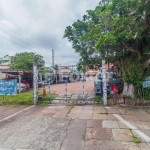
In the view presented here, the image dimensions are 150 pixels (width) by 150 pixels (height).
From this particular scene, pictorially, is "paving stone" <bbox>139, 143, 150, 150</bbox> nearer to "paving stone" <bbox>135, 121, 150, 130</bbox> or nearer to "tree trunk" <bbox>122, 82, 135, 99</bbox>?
"paving stone" <bbox>135, 121, 150, 130</bbox>

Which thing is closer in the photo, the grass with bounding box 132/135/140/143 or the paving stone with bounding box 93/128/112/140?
the grass with bounding box 132/135/140/143

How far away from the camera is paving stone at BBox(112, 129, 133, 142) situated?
371cm

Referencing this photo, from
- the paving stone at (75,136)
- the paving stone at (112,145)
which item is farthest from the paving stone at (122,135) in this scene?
the paving stone at (75,136)

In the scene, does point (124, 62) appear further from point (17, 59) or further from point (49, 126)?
point (17, 59)

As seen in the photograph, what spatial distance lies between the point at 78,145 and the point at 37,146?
0.98 m

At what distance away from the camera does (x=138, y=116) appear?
5703mm

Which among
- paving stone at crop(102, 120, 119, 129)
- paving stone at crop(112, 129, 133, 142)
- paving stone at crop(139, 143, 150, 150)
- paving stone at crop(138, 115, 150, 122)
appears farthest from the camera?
paving stone at crop(138, 115, 150, 122)

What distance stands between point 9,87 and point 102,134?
267 inches

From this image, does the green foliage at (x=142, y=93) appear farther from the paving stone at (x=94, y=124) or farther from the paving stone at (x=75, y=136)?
the paving stone at (x=75, y=136)

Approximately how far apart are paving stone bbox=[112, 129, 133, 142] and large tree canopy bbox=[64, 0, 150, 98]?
148 inches

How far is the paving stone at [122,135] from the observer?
3.71 meters

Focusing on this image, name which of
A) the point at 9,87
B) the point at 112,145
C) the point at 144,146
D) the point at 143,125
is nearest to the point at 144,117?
A: the point at 143,125

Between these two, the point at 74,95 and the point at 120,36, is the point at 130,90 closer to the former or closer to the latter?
the point at 120,36

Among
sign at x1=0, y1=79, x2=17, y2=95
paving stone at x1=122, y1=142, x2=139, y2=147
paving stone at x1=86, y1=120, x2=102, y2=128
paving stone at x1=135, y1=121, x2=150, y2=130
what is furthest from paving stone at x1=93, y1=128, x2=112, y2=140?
sign at x1=0, y1=79, x2=17, y2=95
